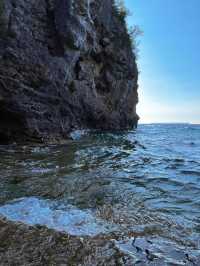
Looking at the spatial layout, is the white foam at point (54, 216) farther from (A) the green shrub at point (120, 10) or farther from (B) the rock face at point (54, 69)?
(A) the green shrub at point (120, 10)

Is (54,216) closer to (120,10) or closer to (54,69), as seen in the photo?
(54,69)

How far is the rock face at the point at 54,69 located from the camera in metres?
15.4

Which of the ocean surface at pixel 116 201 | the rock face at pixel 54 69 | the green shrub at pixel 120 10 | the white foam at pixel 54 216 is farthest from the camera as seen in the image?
the green shrub at pixel 120 10

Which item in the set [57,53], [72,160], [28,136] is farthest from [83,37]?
[72,160]

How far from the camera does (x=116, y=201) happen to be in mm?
5770

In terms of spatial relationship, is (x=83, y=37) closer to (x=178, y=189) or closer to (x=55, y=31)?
(x=55, y=31)

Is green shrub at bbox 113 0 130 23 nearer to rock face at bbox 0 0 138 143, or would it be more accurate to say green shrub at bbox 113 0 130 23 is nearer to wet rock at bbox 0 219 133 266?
rock face at bbox 0 0 138 143

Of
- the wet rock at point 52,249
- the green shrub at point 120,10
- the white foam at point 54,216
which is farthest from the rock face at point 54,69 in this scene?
the wet rock at point 52,249

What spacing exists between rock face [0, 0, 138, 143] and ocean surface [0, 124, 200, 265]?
19.0 feet

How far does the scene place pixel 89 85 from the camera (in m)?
27.3

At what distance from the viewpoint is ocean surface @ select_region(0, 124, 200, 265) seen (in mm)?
3875

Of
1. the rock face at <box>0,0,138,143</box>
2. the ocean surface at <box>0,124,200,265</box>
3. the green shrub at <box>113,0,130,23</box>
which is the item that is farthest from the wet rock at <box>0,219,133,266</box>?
the green shrub at <box>113,0,130,23</box>

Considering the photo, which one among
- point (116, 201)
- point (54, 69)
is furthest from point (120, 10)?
point (116, 201)

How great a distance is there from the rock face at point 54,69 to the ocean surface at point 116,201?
5787 mm
